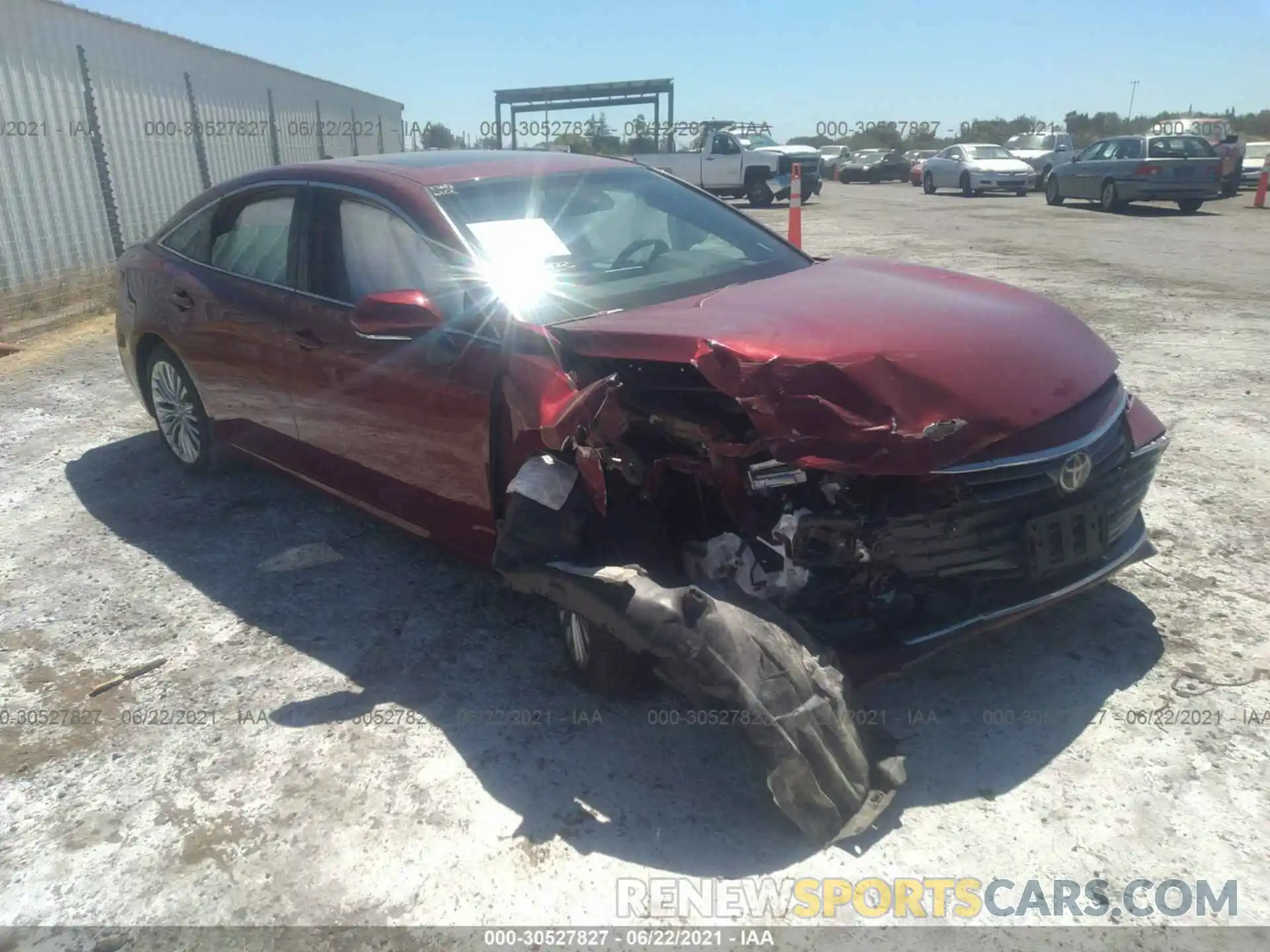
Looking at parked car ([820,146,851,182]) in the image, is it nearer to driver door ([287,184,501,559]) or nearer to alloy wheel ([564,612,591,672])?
driver door ([287,184,501,559])

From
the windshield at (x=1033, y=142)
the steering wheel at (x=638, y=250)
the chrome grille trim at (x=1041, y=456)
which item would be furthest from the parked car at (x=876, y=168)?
the chrome grille trim at (x=1041, y=456)

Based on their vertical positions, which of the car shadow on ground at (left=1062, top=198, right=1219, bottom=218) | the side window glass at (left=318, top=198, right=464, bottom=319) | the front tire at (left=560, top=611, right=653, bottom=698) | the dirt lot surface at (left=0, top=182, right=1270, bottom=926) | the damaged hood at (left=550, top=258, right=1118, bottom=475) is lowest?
the dirt lot surface at (left=0, top=182, right=1270, bottom=926)

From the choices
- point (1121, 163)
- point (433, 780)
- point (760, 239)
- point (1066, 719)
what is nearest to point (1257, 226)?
point (1121, 163)

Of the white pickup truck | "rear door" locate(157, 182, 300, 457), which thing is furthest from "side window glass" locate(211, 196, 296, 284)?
the white pickup truck

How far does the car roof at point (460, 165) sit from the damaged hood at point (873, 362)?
41.9 inches

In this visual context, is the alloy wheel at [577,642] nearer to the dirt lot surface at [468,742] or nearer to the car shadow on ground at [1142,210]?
the dirt lot surface at [468,742]

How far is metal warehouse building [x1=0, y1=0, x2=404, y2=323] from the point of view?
9.50 m

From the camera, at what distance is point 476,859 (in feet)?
8.17

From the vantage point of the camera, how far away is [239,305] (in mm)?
4367

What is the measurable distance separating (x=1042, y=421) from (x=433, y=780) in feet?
6.74

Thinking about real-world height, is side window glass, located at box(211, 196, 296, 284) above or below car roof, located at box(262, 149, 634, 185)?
below

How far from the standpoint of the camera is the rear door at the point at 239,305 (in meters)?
4.20

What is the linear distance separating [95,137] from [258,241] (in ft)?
25.4

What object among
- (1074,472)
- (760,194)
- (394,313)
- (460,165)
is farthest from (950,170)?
(394,313)
